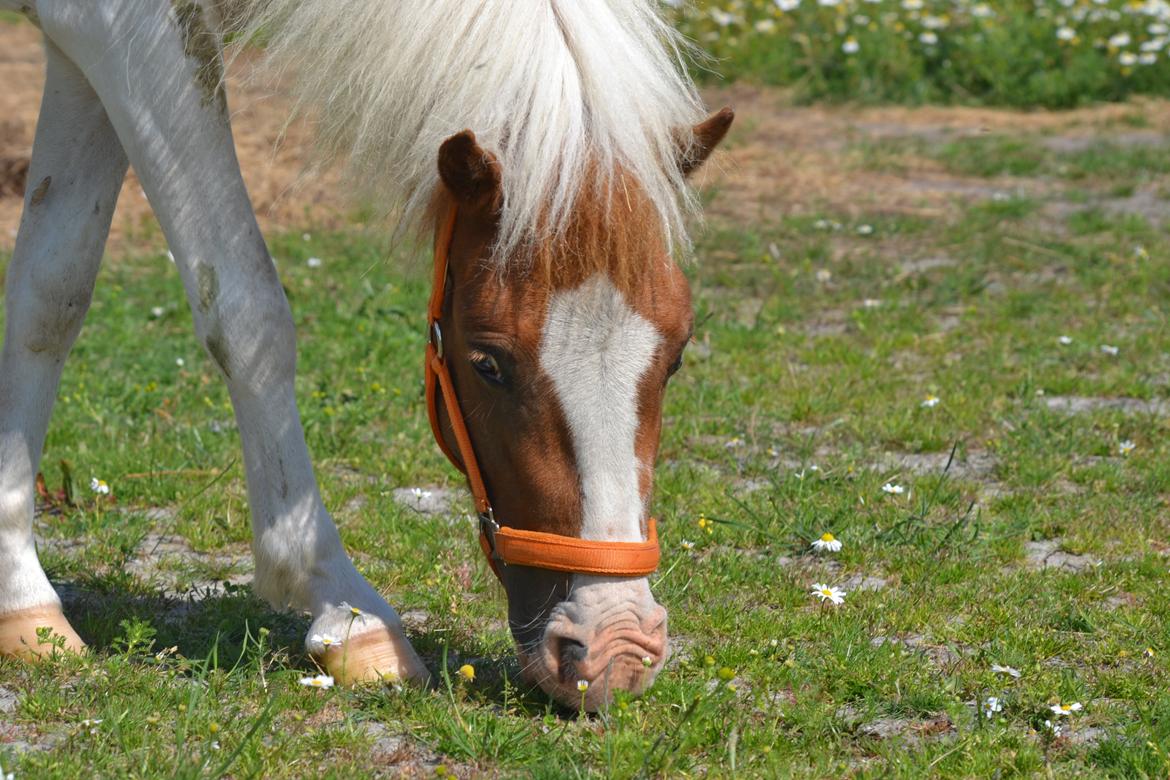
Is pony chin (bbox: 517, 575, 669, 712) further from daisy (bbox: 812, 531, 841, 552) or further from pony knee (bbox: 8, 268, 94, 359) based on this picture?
pony knee (bbox: 8, 268, 94, 359)

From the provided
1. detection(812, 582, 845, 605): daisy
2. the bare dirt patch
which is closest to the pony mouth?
detection(812, 582, 845, 605): daisy

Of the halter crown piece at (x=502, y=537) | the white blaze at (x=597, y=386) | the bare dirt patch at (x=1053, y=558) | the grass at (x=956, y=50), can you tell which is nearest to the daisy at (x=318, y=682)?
the halter crown piece at (x=502, y=537)

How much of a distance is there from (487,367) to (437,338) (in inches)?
7.2

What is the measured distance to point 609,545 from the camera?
2.36 m

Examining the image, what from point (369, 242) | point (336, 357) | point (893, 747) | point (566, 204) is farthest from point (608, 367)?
point (369, 242)

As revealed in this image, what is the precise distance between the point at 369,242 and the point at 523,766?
15.2 feet

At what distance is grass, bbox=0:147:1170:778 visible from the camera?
8.26 ft

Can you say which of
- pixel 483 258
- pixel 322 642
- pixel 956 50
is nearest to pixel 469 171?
pixel 483 258

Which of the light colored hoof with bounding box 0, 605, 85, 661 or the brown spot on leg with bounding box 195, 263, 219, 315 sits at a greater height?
the brown spot on leg with bounding box 195, 263, 219, 315

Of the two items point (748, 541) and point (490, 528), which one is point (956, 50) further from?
point (490, 528)

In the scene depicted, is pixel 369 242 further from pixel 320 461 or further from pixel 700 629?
pixel 700 629

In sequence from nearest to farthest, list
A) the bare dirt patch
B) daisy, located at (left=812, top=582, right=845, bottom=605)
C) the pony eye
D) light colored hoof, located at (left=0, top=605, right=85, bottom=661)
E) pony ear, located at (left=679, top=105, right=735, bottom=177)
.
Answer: the pony eye < pony ear, located at (left=679, top=105, right=735, bottom=177) < light colored hoof, located at (left=0, top=605, right=85, bottom=661) < daisy, located at (left=812, top=582, right=845, bottom=605) < the bare dirt patch

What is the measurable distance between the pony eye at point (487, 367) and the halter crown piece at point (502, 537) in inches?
5.5

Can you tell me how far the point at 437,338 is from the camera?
8.54 feet
